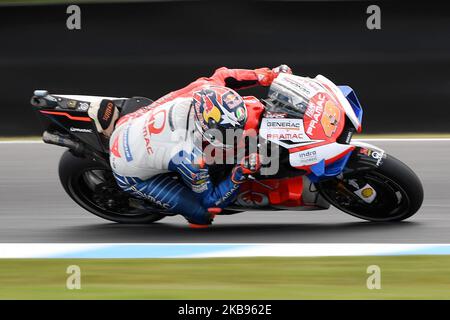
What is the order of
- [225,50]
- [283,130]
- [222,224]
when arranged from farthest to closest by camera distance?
[225,50], [222,224], [283,130]

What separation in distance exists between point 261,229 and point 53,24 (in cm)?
446

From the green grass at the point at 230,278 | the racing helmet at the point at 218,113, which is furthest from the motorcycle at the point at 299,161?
the green grass at the point at 230,278

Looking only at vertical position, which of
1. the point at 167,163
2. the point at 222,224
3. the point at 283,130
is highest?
the point at 283,130

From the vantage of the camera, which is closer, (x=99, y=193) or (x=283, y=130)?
(x=283, y=130)

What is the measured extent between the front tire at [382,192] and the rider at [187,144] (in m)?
0.75

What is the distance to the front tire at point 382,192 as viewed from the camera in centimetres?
689

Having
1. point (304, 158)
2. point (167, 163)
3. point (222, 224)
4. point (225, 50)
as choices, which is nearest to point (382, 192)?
point (304, 158)

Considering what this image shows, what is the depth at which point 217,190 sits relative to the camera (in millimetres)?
6922

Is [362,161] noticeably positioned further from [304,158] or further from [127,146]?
[127,146]

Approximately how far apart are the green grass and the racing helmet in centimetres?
86

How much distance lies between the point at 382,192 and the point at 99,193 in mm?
2137

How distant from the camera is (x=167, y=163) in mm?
6875
